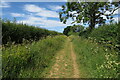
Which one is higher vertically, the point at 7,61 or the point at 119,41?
the point at 119,41

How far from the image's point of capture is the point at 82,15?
851 inches

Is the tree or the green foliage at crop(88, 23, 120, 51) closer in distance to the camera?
the green foliage at crop(88, 23, 120, 51)

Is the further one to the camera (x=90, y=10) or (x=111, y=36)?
(x=90, y=10)

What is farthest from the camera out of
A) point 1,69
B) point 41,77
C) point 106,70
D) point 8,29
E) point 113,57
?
point 8,29

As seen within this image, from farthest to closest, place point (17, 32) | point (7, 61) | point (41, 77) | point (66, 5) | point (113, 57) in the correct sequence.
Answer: point (66, 5), point (17, 32), point (113, 57), point (41, 77), point (7, 61)

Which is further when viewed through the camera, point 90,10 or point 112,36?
point 90,10

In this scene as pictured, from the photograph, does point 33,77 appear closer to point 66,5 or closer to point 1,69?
point 1,69

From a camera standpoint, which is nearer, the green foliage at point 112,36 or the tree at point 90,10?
the green foliage at point 112,36

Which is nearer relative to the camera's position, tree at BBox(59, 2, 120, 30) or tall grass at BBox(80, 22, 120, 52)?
tall grass at BBox(80, 22, 120, 52)

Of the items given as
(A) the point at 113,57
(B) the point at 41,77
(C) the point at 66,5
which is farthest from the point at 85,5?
(B) the point at 41,77

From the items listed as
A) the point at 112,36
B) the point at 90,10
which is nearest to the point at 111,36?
the point at 112,36

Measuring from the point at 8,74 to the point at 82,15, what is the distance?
19.6 metres

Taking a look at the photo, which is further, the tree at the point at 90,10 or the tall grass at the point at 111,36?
the tree at the point at 90,10

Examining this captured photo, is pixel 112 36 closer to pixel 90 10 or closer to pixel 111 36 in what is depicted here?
pixel 111 36
